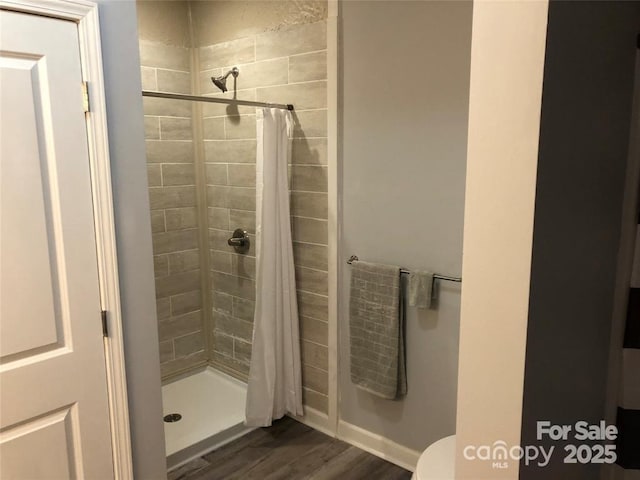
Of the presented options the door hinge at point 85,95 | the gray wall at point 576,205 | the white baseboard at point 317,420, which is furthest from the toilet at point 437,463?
the door hinge at point 85,95

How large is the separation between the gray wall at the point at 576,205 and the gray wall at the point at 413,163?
3.78 feet

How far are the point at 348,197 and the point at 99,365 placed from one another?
1410 mm

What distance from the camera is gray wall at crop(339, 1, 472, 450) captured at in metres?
2.12

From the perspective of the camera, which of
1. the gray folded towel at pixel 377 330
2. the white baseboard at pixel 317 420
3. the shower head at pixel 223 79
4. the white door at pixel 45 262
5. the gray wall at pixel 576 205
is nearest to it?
the gray wall at pixel 576 205

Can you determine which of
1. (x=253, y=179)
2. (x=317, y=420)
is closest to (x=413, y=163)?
(x=253, y=179)

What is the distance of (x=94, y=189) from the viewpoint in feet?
5.24

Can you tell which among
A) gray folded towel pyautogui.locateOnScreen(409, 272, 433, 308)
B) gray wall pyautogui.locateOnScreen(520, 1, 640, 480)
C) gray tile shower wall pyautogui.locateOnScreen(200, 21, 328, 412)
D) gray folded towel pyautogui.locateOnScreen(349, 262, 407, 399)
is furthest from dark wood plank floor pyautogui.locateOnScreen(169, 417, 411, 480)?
gray wall pyautogui.locateOnScreen(520, 1, 640, 480)

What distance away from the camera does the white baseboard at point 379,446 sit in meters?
2.50

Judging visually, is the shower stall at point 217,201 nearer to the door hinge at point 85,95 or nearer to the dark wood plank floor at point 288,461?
the dark wood plank floor at point 288,461

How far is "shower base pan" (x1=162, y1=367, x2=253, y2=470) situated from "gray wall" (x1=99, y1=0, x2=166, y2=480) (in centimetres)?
72

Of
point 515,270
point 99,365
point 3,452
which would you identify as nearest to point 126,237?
point 99,365

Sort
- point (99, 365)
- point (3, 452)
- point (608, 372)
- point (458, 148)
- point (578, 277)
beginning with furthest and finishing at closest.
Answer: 1. point (458, 148)
2. point (99, 365)
3. point (3, 452)
4. point (608, 372)
5. point (578, 277)

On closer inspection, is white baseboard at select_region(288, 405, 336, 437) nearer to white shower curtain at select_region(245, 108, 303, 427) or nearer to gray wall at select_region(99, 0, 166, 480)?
white shower curtain at select_region(245, 108, 303, 427)

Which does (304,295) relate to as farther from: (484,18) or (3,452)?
(484,18)
